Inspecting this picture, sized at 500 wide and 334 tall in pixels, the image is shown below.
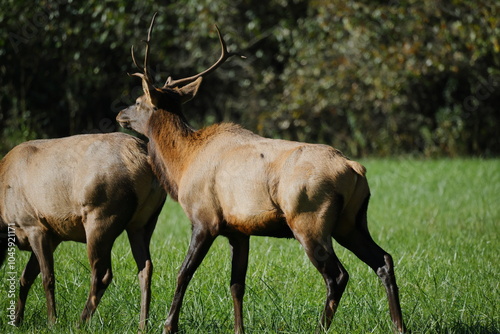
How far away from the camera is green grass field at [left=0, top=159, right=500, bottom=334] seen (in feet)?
16.4

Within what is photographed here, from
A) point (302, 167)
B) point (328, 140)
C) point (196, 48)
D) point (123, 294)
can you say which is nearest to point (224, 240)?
point (123, 294)

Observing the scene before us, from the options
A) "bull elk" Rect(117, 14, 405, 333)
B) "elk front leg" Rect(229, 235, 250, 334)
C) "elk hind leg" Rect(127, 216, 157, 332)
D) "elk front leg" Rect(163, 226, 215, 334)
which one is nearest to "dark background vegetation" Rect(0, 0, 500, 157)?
"elk hind leg" Rect(127, 216, 157, 332)

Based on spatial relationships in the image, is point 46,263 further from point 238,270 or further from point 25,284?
point 238,270

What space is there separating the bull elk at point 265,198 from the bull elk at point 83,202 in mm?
282

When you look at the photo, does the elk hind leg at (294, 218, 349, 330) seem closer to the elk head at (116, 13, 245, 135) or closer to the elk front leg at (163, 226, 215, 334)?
the elk front leg at (163, 226, 215, 334)

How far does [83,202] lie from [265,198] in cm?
151

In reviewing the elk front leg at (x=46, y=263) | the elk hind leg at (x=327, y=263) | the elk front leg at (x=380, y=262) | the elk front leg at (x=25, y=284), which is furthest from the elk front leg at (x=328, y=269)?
the elk front leg at (x=25, y=284)

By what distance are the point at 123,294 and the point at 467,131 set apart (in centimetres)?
1489

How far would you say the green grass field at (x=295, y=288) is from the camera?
5008mm

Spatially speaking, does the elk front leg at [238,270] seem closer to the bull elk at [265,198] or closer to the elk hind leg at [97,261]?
the bull elk at [265,198]

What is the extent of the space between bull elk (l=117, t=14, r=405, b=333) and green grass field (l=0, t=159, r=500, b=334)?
393 millimetres

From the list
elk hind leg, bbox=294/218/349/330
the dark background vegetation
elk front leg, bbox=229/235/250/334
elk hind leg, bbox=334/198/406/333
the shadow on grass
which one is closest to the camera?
elk hind leg, bbox=294/218/349/330

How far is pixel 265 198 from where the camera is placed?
4.56 m

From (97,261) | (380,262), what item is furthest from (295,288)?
(97,261)
